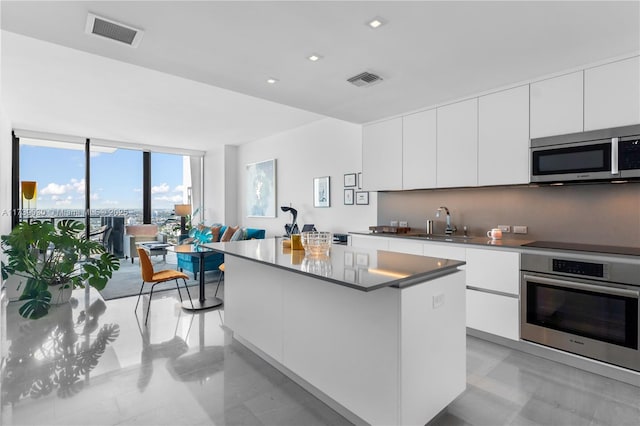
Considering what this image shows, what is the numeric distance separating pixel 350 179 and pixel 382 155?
0.85m

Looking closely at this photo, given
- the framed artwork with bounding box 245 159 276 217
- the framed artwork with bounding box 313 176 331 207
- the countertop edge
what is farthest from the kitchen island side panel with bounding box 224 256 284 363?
the framed artwork with bounding box 245 159 276 217

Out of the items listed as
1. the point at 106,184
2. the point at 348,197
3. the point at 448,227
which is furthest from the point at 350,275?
the point at 106,184

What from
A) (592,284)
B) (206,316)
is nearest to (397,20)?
(592,284)

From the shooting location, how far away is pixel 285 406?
207 centimetres

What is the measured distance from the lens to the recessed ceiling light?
6.79 ft

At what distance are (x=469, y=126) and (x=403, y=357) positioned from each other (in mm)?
2698

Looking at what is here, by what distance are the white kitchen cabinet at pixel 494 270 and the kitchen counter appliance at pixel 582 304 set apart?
7cm

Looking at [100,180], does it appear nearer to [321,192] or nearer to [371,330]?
[321,192]

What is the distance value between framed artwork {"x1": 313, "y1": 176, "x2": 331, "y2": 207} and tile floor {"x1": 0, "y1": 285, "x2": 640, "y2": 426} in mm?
2818

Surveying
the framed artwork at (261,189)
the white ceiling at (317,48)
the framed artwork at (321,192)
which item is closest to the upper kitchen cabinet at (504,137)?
the white ceiling at (317,48)

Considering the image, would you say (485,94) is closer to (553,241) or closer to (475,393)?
(553,241)

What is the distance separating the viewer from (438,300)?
6.07 ft

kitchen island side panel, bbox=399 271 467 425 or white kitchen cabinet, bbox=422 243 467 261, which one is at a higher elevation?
white kitchen cabinet, bbox=422 243 467 261

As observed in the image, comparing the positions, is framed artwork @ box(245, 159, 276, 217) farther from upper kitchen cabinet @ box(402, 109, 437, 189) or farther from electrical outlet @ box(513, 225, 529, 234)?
electrical outlet @ box(513, 225, 529, 234)
